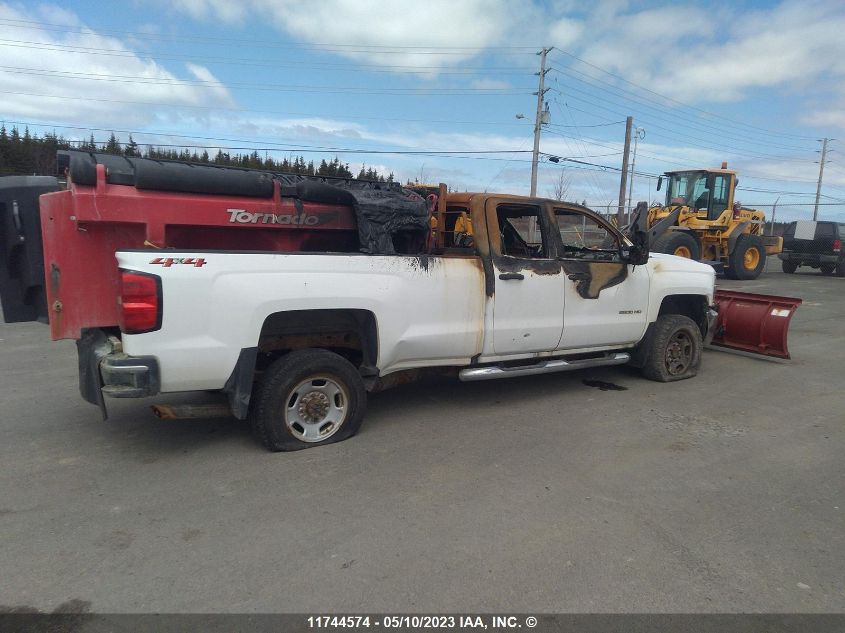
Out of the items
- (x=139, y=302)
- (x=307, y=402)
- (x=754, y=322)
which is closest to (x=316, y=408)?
(x=307, y=402)

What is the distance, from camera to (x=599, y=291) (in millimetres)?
6141

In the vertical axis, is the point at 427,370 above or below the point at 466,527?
above

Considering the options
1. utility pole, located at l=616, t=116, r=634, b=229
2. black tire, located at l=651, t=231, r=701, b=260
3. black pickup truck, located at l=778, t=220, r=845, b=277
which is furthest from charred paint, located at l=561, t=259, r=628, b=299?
utility pole, located at l=616, t=116, r=634, b=229

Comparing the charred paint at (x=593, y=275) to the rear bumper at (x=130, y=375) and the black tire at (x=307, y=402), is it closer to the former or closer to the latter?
the black tire at (x=307, y=402)

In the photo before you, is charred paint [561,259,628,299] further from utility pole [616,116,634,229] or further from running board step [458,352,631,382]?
utility pole [616,116,634,229]

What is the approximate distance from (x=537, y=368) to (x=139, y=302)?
3541mm

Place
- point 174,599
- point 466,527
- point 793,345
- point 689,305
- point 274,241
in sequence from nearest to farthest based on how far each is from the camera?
point 174,599
point 466,527
point 274,241
point 689,305
point 793,345

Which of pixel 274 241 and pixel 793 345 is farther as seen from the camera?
pixel 793 345

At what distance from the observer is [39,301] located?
15.8 feet

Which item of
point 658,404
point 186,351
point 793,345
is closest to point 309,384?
point 186,351

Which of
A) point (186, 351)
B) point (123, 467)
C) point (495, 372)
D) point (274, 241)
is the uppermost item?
point (274, 241)

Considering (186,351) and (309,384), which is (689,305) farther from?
(186,351)

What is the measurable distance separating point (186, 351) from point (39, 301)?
1599 millimetres

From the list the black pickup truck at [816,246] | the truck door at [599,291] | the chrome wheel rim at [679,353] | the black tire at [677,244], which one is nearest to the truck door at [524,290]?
the truck door at [599,291]
